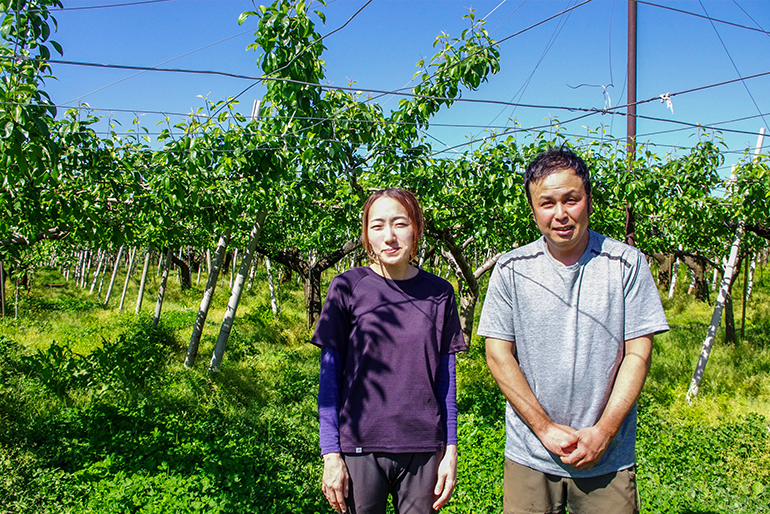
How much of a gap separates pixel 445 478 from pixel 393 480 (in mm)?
193

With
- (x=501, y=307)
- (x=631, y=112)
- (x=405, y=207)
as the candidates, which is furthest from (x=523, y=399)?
(x=631, y=112)

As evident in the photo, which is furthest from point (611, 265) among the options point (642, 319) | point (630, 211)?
point (630, 211)

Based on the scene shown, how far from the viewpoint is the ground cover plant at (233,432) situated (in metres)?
4.03

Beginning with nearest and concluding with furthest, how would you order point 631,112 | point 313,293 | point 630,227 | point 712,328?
point 630,227 < point 631,112 < point 712,328 < point 313,293

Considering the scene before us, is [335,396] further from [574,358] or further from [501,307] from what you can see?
[574,358]

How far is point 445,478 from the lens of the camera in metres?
1.83

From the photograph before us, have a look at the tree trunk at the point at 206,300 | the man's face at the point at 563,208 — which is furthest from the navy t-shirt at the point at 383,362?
the tree trunk at the point at 206,300

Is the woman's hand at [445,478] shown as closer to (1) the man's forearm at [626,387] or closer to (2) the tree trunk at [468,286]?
(1) the man's forearm at [626,387]

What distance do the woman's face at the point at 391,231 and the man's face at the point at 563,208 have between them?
1.57 feet

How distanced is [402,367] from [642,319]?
0.87m

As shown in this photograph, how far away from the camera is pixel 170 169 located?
4871 millimetres

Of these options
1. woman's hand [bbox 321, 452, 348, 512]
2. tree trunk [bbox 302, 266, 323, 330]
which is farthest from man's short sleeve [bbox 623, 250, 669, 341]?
tree trunk [bbox 302, 266, 323, 330]

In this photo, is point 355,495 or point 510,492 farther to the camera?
point 510,492

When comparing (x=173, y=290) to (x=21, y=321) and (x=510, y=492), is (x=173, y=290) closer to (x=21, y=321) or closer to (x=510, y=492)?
(x=21, y=321)
